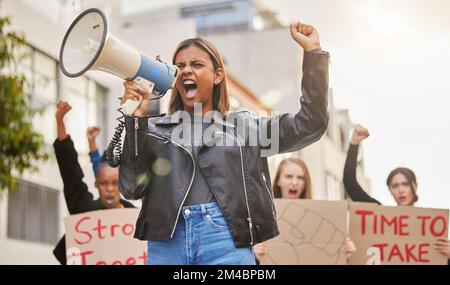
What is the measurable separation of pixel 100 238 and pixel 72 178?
0.36 meters

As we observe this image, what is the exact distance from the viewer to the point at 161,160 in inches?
93.8

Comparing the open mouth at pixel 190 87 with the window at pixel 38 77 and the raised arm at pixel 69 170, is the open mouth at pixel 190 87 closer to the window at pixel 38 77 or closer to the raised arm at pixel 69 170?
the raised arm at pixel 69 170

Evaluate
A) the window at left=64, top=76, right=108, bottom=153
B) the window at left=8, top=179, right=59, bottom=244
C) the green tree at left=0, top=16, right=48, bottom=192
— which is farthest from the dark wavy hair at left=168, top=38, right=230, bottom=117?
the window at left=8, top=179, right=59, bottom=244

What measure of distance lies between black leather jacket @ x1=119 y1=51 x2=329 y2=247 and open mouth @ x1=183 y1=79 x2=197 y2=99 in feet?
0.32

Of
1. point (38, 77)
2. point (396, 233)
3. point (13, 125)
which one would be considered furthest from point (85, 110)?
point (396, 233)

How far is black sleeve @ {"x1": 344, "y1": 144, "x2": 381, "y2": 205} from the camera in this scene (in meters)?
3.76

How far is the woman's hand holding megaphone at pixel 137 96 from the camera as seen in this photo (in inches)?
93.7

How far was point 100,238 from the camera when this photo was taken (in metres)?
3.95

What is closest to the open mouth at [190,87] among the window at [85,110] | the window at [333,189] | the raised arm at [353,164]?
the raised arm at [353,164]

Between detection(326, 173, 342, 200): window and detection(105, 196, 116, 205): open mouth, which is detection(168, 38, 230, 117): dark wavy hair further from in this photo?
detection(326, 173, 342, 200): window

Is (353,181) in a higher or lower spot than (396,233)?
higher

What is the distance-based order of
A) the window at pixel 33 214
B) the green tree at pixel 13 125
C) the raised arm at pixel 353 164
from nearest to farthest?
1. the raised arm at pixel 353 164
2. the green tree at pixel 13 125
3. the window at pixel 33 214

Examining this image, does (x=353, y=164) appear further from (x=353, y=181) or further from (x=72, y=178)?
(x=72, y=178)

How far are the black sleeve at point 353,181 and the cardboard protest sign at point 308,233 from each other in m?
0.06
